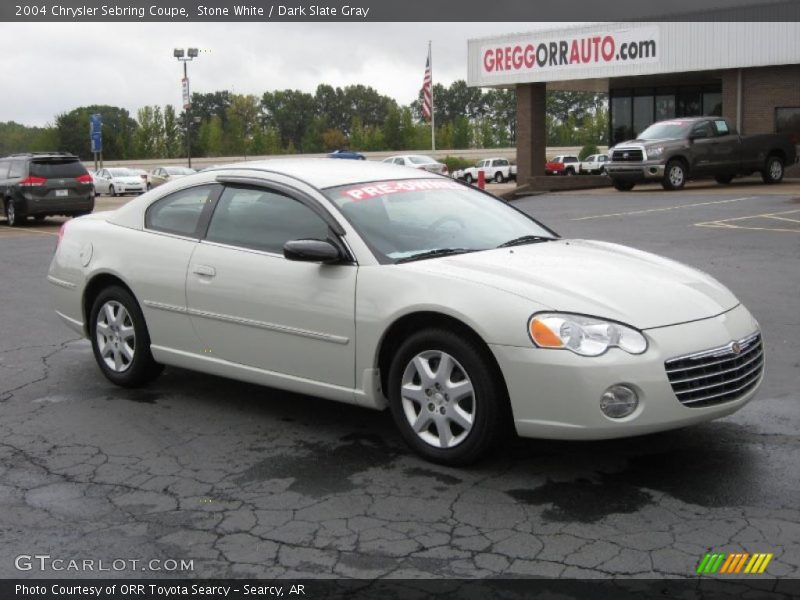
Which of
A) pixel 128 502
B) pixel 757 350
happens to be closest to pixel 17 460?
pixel 128 502

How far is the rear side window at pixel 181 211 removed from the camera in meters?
6.59

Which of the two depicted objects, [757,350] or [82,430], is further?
[82,430]

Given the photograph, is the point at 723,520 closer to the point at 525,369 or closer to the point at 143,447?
the point at 525,369

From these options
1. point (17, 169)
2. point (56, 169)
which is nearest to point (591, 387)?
point (56, 169)

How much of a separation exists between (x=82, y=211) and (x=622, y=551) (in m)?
22.0

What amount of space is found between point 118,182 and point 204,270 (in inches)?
1719

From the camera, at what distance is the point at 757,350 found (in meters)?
5.42

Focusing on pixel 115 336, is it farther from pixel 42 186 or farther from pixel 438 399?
pixel 42 186

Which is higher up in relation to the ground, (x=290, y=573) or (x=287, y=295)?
(x=287, y=295)

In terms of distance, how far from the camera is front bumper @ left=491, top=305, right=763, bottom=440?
475cm

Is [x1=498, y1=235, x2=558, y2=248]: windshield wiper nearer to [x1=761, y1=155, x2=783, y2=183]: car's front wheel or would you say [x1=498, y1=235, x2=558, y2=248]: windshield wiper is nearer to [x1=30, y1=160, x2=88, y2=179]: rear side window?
[x1=30, y1=160, x2=88, y2=179]: rear side window

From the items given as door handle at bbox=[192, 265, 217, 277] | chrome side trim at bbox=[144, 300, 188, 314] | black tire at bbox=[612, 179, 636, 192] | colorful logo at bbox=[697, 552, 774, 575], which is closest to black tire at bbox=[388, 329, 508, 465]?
colorful logo at bbox=[697, 552, 774, 575]

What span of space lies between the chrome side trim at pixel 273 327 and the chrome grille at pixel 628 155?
22022 millimetres

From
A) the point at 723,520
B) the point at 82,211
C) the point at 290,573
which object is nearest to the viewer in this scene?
the point at 290,573
